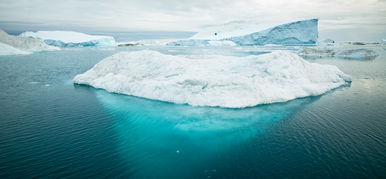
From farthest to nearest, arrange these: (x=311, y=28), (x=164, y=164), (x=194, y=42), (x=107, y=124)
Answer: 1. (x=194, y=42)
2. (x=311, y=28)
3. (x=107, y=124)
4. (x=164, y=164)

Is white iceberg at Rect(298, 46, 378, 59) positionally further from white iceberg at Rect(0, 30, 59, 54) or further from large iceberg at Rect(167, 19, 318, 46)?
white iceberg at Rect(0, 30, 59, 54)

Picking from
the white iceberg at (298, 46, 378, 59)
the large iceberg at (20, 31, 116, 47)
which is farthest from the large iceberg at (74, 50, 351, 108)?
the large iceberg at (20, 31, 116, 47)

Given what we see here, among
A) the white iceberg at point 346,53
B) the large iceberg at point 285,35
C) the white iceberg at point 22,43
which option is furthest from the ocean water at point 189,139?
the large iceberg at point 285,35

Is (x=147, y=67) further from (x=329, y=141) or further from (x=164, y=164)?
(x=329, y=141)

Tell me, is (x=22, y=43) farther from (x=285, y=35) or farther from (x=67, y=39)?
(x=285, y=35)

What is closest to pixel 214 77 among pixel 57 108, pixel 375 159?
pixel 375 159
